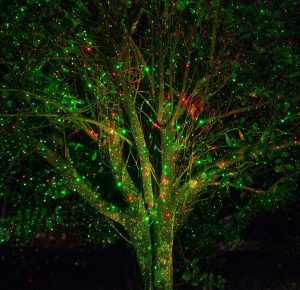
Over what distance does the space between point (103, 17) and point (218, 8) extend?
178 centimetres

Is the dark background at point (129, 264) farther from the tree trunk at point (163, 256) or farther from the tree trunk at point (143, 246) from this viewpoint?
the tree trunk at point (163, 256)

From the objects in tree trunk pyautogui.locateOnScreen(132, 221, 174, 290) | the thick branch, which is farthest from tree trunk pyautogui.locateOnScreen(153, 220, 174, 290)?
the thick branch

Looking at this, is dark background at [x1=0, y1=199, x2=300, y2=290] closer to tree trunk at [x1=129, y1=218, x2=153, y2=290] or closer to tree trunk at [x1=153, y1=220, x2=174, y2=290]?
tree trunk at [x1=129, y1=218, x2=153, y2=290]

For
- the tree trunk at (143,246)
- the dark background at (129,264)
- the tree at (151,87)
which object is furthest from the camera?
the dark background at (129,264)

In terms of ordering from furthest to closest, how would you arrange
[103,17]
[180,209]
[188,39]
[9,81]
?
[180,209], [188,39], [9,81], [103,17]

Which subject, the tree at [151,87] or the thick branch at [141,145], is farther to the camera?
the thick branch at [141,145]

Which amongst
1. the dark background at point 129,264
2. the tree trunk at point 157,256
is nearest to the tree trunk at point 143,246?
the tree trunk at point 157,256

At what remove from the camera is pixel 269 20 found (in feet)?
22.5

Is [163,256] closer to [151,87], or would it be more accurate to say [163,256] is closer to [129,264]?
[151,87]

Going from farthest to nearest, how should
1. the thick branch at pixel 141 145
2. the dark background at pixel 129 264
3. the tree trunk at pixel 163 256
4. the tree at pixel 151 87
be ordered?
the dark background at pixel 129 264, the tree trunk at pixel 163 256, the thick branch at pixel 141 145, the tree at pixel 151 87

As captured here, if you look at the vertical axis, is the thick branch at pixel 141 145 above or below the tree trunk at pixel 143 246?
above

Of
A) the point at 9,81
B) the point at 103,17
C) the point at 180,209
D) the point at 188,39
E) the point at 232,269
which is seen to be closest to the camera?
the point at 103,17

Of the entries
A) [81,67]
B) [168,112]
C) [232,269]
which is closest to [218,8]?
[168,112]

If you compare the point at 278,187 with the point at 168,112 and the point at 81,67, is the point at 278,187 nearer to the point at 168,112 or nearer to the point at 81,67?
the point at 168,112
